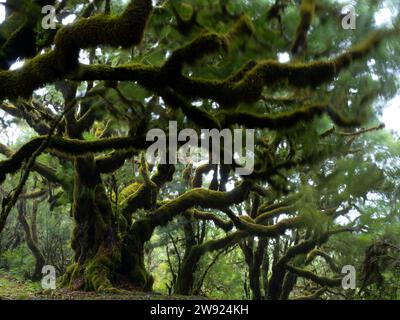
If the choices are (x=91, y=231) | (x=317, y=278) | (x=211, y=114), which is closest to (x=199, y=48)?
(x=211, y=114)

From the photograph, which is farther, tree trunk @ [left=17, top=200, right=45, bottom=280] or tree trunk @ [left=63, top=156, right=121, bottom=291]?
tree trunk @ [left=17, top=200, right=45, bottom=280]

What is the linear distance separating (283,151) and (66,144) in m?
3.81

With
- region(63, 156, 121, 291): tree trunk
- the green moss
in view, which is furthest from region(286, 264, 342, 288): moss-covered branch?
the green moss

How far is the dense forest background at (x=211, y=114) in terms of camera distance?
466 centimetres

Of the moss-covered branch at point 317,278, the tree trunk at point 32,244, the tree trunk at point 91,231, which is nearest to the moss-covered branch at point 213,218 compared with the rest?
the moss-covered branch at point 317,278

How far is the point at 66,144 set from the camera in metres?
6.86

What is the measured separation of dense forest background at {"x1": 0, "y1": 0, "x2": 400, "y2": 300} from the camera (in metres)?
4.66

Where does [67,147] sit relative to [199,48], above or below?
below

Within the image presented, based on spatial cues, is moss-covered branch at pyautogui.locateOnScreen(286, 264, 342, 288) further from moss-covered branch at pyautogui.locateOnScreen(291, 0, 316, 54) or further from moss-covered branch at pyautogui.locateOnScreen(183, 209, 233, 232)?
moss-covered branch at pyautogui.locateOnScreen(291, 0, 316, 54)

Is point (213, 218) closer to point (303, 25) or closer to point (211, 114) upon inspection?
point (211, 114)

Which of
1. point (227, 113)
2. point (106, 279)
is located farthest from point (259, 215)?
point (227, 113)

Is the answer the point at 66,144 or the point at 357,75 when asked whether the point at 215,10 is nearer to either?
the point at 357,75

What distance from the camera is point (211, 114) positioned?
5.27 m

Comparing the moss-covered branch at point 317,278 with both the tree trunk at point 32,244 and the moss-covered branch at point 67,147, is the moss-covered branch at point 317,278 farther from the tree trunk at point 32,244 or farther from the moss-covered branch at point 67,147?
the tree trunk at point 32,244
